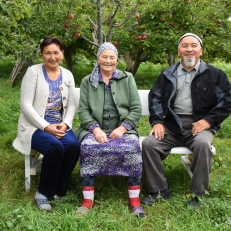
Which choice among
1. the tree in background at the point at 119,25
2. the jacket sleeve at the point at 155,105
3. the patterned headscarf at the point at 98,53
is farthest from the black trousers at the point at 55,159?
the tree in background at the point at 119,25

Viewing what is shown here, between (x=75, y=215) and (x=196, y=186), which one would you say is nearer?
(x=75, y=215)

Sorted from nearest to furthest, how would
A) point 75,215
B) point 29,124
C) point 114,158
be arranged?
point 75,215 → point 114,158 → point 29,124

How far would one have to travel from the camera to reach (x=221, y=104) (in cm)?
396

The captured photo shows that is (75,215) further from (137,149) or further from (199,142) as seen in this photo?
(199,142)

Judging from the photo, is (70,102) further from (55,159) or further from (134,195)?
(134,195)

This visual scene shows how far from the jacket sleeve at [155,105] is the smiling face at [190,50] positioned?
0.37 meters

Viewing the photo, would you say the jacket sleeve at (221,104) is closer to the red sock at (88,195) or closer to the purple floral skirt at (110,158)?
the purple floral skirt at (110,158)

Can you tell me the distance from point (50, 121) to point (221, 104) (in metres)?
1.72

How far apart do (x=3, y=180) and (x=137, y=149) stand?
158 centimetres

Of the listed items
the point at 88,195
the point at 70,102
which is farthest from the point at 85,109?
the point at 88,195

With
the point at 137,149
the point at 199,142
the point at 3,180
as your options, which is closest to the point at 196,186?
the point at 199,142

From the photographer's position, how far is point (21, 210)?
3.42 metres

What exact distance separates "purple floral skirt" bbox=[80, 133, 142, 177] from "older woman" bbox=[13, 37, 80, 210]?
18 cm

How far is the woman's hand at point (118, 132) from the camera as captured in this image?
383cm
